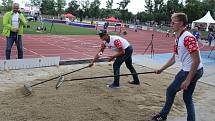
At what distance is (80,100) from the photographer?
6.76 meters

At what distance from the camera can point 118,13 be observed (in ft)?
285

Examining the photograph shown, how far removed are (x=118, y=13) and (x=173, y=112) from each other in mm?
81092

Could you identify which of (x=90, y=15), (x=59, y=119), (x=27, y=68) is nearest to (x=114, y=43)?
(x=59, y=119)

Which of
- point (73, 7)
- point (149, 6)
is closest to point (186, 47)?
point (149, 6)

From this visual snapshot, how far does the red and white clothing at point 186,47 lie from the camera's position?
5047 mm

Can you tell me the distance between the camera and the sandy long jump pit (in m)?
5.87

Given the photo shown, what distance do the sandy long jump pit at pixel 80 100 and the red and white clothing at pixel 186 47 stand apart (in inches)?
54.8

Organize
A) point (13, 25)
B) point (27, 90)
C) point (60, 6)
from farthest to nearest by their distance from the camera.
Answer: point (60, 6)
point (13, 25)
point (27, 90)

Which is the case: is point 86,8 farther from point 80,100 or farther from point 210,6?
point 80,100

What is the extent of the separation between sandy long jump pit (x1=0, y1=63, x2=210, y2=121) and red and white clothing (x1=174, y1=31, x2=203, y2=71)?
139 centimetres

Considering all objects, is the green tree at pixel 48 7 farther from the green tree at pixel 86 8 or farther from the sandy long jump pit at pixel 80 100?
the sandy long jump pit at pixel 80 100

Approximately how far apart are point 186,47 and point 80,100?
2.52 m

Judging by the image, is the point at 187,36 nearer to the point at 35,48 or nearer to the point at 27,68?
the point at 27,68

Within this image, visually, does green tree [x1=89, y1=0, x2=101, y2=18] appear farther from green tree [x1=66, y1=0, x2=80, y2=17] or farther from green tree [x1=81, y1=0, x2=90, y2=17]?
green tree [x1=66, y1=0, x2=80, y2=17]
